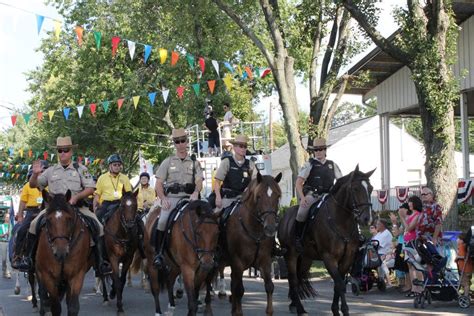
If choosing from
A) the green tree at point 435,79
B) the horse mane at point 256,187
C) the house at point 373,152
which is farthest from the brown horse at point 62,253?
the house at point 373,152

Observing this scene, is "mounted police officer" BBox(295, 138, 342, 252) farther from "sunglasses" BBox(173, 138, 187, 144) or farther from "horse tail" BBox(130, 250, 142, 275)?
"horse tail" BBox(130, 250, 142, 275)

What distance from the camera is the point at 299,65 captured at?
121 ft

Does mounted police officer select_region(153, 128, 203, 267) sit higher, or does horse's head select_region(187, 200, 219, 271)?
mounted police officer select_region(153, 128, 203, 267)

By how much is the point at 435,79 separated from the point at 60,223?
1016 cm

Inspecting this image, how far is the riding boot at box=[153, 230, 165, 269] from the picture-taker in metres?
12.0

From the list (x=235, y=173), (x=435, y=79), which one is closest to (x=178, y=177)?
(x=235, y=173)

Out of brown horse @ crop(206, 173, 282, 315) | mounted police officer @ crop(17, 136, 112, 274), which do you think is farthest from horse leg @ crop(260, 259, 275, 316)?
mounted police officer @ crop(17, 136, 112, 274)

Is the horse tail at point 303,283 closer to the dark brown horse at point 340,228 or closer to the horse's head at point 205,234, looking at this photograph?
the dark brown horse at point 340,228

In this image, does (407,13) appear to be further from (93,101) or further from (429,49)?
(93,101)

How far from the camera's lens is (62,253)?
33.9 ft

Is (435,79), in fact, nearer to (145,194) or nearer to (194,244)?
(145,194)

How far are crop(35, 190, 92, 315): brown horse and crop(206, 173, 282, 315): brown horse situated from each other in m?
2.17

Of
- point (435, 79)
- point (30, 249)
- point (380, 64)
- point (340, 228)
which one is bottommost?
point (30, 249)

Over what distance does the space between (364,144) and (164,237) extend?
39330 millimetres
